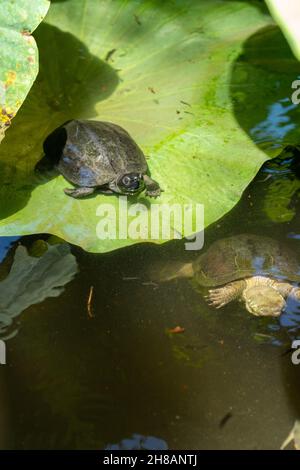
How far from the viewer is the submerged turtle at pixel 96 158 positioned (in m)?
3.49

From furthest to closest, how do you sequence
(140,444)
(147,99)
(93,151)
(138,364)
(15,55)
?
1. (147,99)
2. (93,151)
3. (15,55)
4. (138,364)
5. (140,444)

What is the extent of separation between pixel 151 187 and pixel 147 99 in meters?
0.73

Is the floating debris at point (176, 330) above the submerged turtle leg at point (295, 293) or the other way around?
above

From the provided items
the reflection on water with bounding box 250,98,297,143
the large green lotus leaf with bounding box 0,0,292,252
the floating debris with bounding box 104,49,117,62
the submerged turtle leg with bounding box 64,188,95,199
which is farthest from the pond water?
the floating debris with bounding box 104,49,117,62

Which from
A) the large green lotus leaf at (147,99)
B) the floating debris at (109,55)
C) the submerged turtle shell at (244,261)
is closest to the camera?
the submerged turtle shell at (244,261)

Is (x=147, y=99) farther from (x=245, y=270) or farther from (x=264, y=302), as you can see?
(x=264, y=302)

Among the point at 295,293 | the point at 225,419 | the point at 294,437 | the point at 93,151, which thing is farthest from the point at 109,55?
the point at 294,437

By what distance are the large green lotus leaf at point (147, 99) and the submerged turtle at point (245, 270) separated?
7.9 inches

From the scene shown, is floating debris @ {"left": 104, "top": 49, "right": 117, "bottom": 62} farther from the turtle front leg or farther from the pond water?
the turtle front leg

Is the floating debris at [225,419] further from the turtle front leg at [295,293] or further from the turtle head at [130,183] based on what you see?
the turtle head at [130,183]

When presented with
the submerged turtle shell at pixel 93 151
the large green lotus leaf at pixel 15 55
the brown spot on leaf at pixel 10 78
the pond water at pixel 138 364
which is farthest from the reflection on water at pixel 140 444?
the brown spot on leaf at pixel 10 78

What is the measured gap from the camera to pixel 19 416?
101 inches

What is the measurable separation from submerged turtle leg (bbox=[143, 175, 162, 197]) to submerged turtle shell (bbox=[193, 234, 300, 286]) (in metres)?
0.47

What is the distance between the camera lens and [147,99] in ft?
12.5
